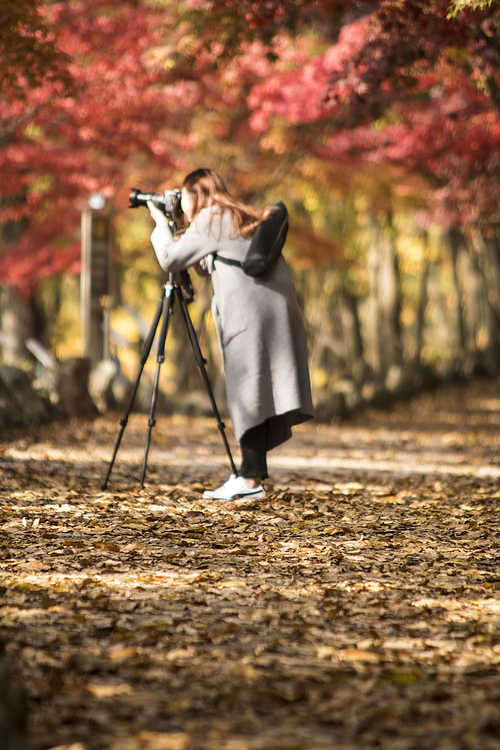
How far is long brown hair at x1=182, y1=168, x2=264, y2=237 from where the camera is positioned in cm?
479

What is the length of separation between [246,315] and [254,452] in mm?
827

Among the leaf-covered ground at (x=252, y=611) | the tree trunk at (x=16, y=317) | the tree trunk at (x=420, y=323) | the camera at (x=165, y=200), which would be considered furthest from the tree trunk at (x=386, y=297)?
the camera at (x=165, y=200)

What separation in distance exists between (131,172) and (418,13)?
5298mm

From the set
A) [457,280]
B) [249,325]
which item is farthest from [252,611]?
[457,280]

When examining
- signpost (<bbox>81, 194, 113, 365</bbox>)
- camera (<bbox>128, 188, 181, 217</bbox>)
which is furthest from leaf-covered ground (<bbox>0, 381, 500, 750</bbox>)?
signpost (<bbox>81, 194, 113, 365</bbox>)

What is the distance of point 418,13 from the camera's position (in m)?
6.16

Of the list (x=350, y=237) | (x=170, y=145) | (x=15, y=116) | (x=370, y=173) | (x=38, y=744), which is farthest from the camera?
(x=350, y=237)

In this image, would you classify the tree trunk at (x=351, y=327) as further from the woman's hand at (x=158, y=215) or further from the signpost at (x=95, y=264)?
the woman's hand at (x=158, y=215)

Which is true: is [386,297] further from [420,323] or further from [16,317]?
[16,317]

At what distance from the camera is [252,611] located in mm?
2943

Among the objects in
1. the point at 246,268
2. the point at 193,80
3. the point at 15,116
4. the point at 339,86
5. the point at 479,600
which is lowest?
the point at 479,600

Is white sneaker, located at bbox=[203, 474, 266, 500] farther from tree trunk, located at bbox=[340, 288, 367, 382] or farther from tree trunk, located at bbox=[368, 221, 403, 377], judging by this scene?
tree trunk, located at bbox=[340, 288, 367, 382]

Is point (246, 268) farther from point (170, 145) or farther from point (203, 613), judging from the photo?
point (170, 145)

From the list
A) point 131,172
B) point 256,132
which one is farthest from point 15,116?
point 256,132
